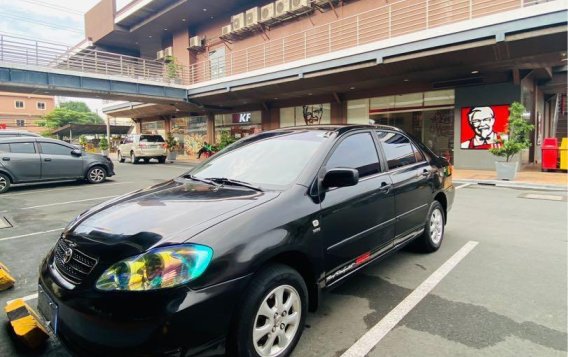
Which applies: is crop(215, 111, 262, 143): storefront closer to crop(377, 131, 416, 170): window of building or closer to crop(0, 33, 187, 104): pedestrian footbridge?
crop(0, 33, 187, 104): pedestrian footbridge

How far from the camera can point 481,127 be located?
53.4 feet

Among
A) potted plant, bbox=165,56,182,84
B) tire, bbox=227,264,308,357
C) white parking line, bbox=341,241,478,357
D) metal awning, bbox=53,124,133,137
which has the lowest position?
white parking line, bbox=341,241,478,357

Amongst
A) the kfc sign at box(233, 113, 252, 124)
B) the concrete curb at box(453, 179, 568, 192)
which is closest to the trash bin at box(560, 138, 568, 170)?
the concrete curb at box(453, 179, 568, 192)

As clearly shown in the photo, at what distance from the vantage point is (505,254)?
473 centimetres

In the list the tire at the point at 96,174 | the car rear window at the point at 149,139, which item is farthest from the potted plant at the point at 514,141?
the car rear window at the point at 149,139

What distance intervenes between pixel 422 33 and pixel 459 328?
13.2 metres

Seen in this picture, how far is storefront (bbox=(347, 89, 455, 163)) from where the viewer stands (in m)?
17.9

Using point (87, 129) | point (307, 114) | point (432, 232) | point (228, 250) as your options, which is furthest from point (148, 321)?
point (87, 129)

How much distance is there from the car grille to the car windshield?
1273 millimetres

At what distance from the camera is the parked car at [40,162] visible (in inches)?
429

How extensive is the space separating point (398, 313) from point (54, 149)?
39.0ft

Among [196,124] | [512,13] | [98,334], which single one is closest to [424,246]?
[98,334]

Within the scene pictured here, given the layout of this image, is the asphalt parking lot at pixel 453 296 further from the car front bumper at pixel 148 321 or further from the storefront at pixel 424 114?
the storefront at pixel 424 114

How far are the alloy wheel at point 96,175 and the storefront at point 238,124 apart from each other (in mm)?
13596
